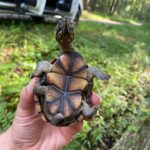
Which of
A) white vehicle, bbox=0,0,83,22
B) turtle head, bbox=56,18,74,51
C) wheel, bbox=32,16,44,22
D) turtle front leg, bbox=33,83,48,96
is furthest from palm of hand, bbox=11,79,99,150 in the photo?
wheel, bbox=32,16,44,22

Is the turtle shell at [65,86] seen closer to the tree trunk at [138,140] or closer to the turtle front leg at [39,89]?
the turtle front leg at [39,89]

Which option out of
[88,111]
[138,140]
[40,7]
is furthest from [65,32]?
[40,7]

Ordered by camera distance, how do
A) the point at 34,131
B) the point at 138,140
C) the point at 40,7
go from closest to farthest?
the point at 34,131 < the point at 138,140 < the point at 40,7

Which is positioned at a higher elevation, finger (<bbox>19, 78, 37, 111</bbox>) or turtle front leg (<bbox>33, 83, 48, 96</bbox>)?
turtle front leg (<bbox>33, 83, 48, 96</bbox>)

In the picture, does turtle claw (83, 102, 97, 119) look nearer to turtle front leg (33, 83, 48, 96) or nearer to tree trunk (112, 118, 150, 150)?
turtle front leg (33, 83, 48, 96)

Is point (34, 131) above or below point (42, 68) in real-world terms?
below

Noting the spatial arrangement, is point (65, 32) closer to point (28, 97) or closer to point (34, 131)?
point (28, 97)

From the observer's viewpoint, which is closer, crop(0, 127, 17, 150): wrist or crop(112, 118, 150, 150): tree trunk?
crop(0, 127, 17, 150): wrist
